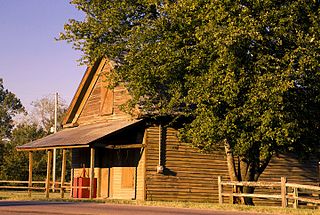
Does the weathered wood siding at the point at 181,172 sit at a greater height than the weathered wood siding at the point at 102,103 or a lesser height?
lesser

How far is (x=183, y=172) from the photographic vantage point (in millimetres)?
33969

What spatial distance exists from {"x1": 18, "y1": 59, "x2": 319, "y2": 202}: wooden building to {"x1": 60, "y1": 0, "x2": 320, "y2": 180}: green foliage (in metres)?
3.21

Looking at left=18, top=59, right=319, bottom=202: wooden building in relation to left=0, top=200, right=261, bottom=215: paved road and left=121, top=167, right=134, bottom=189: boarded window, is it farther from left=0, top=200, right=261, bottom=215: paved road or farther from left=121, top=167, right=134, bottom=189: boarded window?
left=0, top=200, right=261, bottom=215: paved road

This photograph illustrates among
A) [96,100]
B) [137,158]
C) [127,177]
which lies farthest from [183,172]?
[96,100]

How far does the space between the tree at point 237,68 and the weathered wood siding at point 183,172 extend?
3219mm

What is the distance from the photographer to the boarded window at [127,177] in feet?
114

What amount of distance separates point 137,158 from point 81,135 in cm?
332

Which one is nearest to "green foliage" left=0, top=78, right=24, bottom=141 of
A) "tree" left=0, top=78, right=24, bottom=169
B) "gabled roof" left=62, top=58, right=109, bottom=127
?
"tree" left=0, top=78, right=24, bottom=169

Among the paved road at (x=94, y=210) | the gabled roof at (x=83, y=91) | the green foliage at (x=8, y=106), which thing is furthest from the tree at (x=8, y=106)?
the paved road at (x=94, y=210)

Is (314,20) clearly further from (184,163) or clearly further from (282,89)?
(184,163)

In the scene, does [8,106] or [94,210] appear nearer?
[94,210]

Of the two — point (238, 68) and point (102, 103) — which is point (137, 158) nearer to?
point (102, 103)

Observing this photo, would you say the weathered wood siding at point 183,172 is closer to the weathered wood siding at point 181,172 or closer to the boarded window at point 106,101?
the weathered wood siding at point 181,172

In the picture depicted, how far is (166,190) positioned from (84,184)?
16.9 feet
